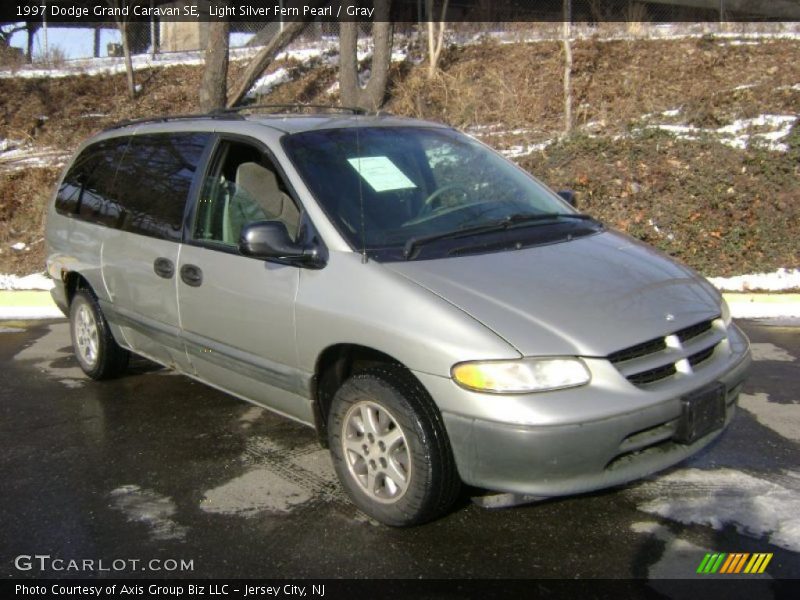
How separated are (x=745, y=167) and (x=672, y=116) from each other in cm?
272

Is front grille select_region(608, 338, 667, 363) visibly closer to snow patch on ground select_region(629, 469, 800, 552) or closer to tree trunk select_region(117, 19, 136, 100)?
snow patch on ground select_region(629, 469, 800, 552)

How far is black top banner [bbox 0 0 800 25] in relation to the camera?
663 inches

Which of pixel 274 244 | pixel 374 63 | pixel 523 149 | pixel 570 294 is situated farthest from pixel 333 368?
pixel 374 63

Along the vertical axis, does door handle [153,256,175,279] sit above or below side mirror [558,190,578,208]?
below

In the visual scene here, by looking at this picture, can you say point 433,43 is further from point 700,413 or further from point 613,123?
point 700,413

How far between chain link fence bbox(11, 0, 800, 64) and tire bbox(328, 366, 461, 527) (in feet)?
47.2

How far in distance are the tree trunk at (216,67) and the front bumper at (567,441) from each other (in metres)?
11.1

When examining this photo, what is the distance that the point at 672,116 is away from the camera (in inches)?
498

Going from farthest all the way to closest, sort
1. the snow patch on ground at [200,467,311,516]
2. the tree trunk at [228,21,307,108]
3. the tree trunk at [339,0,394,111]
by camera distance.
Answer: the tree trunk at [228,21,307,108] < the tree trunk at [339,0,394,111] < the snow patch on ground at [200,467,311,516]

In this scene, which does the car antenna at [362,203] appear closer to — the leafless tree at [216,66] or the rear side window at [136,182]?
the rear side window at [136,182]

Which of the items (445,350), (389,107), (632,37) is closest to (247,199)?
(445,350)

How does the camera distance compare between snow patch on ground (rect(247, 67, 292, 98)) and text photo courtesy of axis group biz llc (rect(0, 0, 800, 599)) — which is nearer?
text photo courtesy of axis group biz llc (rect(0, 0, 800, 599))

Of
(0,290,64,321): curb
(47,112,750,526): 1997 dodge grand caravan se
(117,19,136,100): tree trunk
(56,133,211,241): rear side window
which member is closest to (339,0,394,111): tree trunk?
(117,19,136,100): tree trunk

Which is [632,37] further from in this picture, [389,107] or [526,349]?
[526,349]
